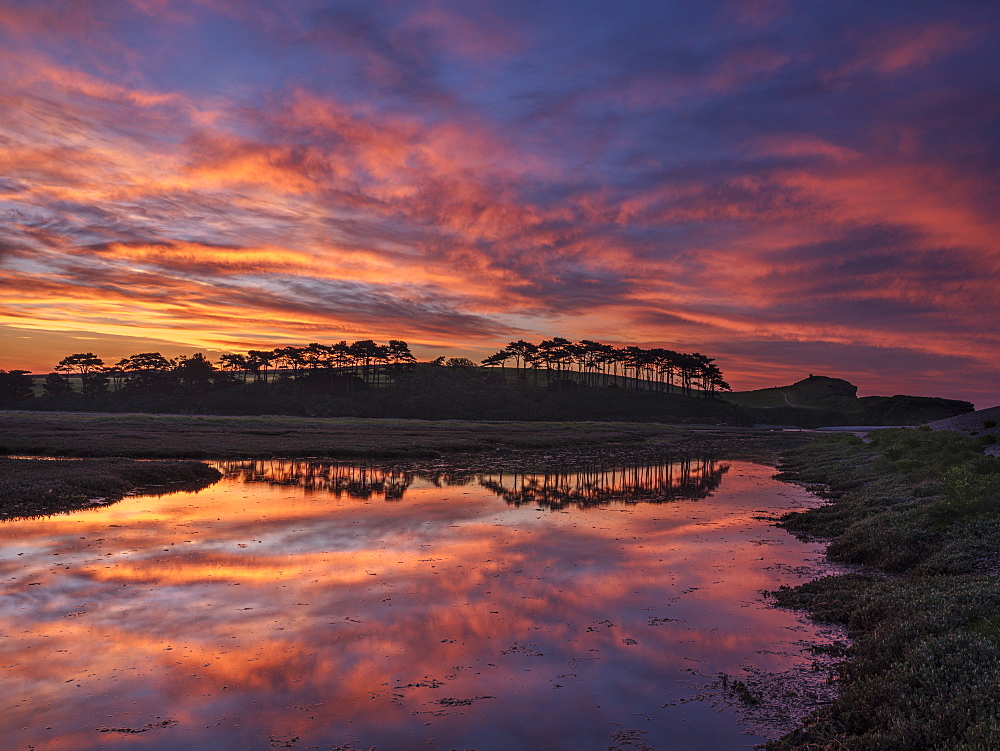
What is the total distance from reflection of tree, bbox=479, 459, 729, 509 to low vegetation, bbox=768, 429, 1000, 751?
10.7 metres

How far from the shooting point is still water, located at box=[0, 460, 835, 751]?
9297 mm

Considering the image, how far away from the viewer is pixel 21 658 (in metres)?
11.4

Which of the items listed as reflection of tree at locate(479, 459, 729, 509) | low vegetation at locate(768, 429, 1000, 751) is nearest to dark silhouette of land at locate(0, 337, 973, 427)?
reflection of tree at locate(479, 459, 729, 509)

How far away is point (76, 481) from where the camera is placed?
31953mm

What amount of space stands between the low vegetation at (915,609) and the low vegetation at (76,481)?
32047 mm

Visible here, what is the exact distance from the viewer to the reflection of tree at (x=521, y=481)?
34.9m

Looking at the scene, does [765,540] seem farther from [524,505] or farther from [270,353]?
[270,353]

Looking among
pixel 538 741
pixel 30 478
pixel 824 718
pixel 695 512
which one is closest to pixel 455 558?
pixel 538 741

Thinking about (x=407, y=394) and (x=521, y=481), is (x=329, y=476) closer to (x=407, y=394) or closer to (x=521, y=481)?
(x=521, y=481)

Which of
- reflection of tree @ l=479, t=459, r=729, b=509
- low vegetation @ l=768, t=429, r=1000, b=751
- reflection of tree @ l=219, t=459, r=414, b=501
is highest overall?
low vegetation @ l=768, t=429, r=1000, b=751

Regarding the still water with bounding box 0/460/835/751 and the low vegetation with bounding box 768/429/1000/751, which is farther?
the still water with bounding box 0/460/835/751

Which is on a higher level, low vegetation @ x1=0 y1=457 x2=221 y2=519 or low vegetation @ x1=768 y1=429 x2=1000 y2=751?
low vegetation @ x1=768 y1=429 x2=1000 y2=751

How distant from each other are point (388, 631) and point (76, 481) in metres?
28.5

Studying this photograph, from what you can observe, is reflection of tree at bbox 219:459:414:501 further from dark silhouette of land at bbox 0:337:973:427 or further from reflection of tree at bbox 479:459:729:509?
dark silhouette of land at bbox 0:337:973:427
